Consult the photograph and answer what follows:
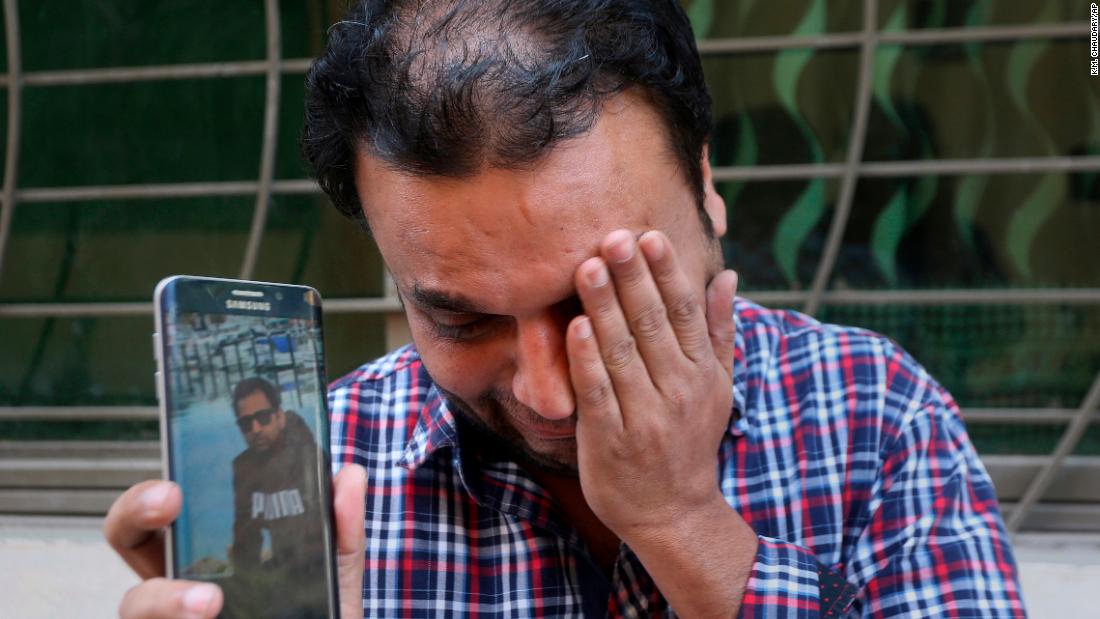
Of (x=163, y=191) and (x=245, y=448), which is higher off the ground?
(x=163, y=191)

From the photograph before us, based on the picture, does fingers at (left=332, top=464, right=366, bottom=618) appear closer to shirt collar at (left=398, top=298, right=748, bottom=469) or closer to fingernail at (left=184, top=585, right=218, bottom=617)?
fingernail at (left=184, top=585, right=218, bottom=617)

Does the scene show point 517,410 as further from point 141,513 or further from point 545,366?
point 141,513

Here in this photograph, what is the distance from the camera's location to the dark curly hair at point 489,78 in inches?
52.6

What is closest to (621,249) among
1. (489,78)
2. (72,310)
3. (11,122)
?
(489,78)

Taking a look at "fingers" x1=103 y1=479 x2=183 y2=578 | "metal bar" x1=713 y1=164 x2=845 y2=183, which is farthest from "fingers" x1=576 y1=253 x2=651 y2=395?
"metal bar" x1=713 y1=164 x2=845 y2=183

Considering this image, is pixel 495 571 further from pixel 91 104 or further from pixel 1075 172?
pixel 91 104

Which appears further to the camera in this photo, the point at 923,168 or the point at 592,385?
the point at 923,168

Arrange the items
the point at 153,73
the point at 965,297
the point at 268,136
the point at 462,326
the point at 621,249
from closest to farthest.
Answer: the point at 621,249 → the point at 462,326 → the point at 965,297 → the point at 268,136 → the point at 153,73

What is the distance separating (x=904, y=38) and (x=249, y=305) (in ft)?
11.2

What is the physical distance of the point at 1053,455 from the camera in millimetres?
3896

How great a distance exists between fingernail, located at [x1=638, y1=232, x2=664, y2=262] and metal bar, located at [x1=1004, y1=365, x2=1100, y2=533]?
10.2 feet

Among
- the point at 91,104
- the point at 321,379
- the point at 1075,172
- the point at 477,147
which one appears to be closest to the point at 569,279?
the point at 477,147

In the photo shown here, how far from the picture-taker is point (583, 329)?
51.2 inches

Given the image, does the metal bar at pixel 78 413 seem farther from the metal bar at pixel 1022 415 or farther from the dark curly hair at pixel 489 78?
the metal bar at pixel 1022 415
